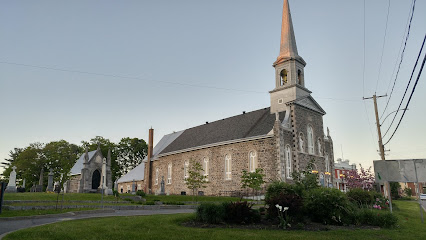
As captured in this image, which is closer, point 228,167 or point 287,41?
point 228,167

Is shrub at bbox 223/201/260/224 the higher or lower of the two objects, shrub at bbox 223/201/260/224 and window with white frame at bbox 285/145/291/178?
the lower

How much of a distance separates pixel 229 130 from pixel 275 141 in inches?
337

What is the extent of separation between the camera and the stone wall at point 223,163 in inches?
1201

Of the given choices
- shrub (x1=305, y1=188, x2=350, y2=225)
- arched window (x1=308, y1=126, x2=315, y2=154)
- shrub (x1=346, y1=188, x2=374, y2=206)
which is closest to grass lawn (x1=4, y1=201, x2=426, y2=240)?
shrub (x1=305, y1=188, x2=350, y2=225)

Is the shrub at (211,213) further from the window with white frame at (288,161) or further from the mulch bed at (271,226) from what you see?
the window with white frame at (288,161)

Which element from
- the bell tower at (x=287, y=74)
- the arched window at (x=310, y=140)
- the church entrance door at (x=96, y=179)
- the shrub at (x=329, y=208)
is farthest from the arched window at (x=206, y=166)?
the shrub at (x=329, y=208)

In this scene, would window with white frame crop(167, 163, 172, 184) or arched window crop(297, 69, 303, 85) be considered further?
window with white frame crop(167, 163, 172, 184)

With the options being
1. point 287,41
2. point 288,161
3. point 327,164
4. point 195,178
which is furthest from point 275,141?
point 287,41

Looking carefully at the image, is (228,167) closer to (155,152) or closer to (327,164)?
(327,164)

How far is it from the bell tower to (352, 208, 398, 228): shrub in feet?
72.1

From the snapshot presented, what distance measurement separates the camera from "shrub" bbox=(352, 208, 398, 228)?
38.1 ft

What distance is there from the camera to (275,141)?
1183 inches

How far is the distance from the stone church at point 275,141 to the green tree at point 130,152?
28.4 metres

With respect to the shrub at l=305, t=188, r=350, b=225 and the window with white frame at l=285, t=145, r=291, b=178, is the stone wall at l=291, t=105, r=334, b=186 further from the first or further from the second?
the shrub at l=305, t=188, r=350, b=225
